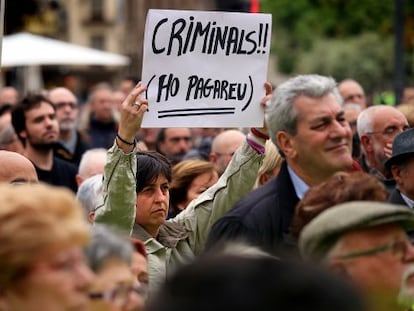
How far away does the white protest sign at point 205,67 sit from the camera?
7.33 metres

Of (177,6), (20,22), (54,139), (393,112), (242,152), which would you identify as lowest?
(177,6)

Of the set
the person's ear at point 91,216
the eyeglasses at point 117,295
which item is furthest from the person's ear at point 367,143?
the eyeglasses at point 117,295

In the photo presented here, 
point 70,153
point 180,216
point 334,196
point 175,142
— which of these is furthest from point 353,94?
point 334,196

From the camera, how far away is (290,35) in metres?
60.7

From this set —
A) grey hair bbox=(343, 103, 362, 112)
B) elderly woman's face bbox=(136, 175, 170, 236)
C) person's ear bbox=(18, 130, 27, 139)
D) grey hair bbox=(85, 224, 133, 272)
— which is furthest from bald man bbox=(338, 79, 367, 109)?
grey hair bbox=(85, 224, 133, 272)

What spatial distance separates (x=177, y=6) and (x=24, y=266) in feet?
239

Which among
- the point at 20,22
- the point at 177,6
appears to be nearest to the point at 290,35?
the point at 177,6

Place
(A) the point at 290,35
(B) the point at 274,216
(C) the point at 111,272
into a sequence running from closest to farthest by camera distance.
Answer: (C) the point at 111,272 → (B) the point at 274,216 → (A) the point at 290,35

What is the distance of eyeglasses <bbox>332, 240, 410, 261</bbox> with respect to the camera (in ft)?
14.7

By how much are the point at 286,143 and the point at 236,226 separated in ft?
1.78

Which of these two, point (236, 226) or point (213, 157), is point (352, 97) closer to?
point (213, 157)

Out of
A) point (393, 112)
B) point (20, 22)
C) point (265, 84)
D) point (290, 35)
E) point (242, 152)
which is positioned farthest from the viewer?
point (290, 35)

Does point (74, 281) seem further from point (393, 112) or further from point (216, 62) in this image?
point (393, 112)

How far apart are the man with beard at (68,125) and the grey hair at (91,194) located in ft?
16.5
